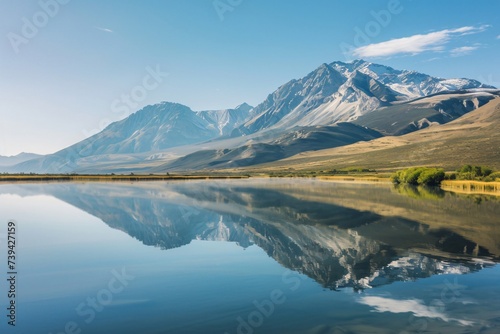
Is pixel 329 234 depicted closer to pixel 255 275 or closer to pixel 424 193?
pixel 255 275

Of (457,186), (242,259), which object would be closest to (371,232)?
(242,259)

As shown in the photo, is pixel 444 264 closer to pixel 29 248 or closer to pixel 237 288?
pixel 237 288

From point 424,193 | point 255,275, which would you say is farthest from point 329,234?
point 424,193

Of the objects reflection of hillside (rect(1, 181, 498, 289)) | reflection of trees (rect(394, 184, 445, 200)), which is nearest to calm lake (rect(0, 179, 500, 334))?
reflection of hillside (rect(1, 181, 498, 289))

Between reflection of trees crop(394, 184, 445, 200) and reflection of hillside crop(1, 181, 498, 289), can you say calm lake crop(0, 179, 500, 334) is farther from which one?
reflection of trees crop(394, 184, 445, 200)

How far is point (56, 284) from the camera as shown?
25406 millimetres

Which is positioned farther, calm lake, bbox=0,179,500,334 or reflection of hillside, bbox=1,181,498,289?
reflection of hillside, bbox=1,181,498,289

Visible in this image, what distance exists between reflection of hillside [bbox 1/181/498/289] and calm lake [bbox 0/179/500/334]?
0.21 m

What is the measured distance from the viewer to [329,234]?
45250 mm

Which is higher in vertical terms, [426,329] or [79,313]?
[79,313]

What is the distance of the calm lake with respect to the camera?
19.3 m

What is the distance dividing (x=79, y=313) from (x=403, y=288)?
→ 1832 centimetres

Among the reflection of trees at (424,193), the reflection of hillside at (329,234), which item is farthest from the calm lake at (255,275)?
the reflection of trees at (424,193)

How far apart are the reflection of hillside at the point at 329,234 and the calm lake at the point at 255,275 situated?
21cm
